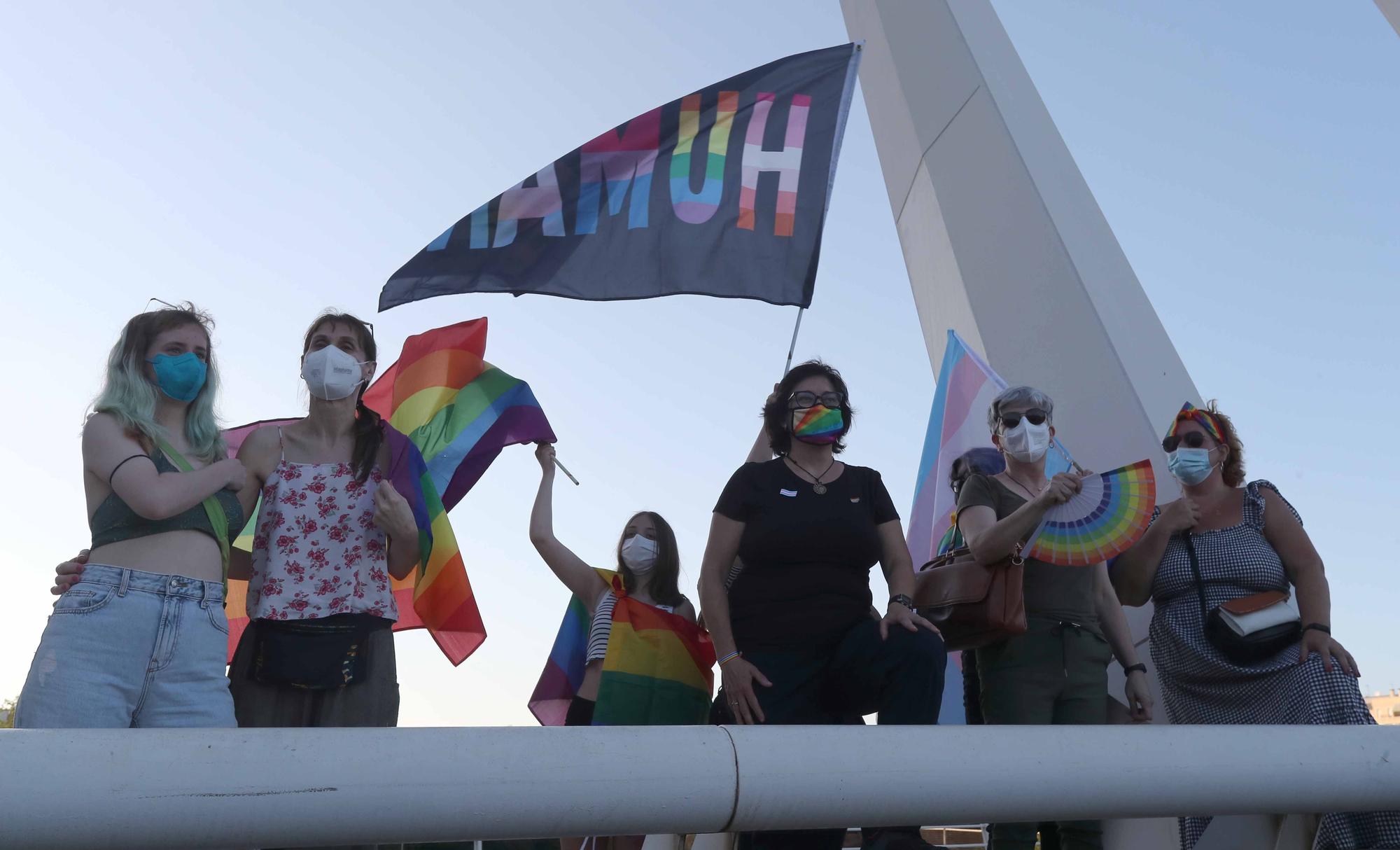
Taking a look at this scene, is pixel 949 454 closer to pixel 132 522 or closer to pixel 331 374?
pixel 331 374

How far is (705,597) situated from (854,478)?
594 mm

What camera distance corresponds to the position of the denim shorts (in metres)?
2.74

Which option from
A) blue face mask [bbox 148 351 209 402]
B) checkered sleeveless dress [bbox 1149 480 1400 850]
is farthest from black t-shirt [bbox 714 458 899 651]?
blue face mask [bbox 148 351 209 402]

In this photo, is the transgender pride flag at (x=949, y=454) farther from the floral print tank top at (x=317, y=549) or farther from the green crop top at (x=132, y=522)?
the green crop top at (x=132, y=522)

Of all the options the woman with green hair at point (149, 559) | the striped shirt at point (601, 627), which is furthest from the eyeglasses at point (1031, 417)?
the woman with green hair at point (149, 559)

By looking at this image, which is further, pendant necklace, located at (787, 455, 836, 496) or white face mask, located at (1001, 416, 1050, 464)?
white face mask, located at (1001, 416, 1050, 464)

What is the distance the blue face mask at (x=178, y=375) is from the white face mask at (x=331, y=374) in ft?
1.32

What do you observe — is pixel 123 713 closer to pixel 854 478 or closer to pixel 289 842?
pixel 289 842

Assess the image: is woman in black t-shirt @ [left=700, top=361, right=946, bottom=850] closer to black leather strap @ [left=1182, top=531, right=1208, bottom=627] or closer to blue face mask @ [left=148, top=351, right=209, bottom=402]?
black leather strap @ [left=1182, top=531, right=1208, bottom=627]

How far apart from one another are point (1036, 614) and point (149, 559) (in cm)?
258

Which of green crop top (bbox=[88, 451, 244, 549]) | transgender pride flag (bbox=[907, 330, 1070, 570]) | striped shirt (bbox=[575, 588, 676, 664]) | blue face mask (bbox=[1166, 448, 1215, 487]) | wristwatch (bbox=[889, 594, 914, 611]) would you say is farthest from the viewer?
transgender pride flag (bbox=[907, 330, 1070, 570])

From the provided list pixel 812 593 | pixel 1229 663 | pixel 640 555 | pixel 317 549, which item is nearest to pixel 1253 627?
pixel 1229 663

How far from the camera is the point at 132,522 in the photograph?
2977 mm

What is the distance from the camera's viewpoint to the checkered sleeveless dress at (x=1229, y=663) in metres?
3.45
